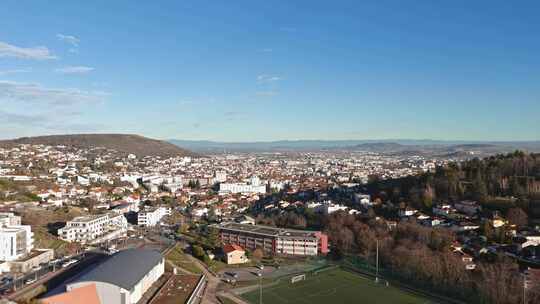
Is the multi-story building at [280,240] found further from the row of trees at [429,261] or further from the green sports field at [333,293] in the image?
the green sports field at [333,293]

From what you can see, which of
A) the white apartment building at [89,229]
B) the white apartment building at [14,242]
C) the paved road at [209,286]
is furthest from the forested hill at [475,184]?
the white apartment building at [14,242]

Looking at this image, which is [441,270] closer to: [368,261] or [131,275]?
[368,261]

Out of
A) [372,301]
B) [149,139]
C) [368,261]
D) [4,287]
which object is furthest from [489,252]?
[149,139]

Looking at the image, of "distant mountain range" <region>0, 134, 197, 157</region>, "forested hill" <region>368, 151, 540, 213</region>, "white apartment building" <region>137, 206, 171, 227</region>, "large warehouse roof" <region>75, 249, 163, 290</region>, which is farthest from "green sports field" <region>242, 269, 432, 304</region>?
"distant mountain range" <region>0, 134, 197, 157</region>

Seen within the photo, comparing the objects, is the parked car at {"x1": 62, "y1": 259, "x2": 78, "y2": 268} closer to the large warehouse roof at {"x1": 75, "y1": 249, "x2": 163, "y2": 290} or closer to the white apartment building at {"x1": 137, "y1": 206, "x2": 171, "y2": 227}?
the large warehouse roof at {"x1": 75, "y1": 249, "x2": 163, "y2": 290}

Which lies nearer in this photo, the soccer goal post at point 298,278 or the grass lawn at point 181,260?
the soccer goal post at point 298,278
